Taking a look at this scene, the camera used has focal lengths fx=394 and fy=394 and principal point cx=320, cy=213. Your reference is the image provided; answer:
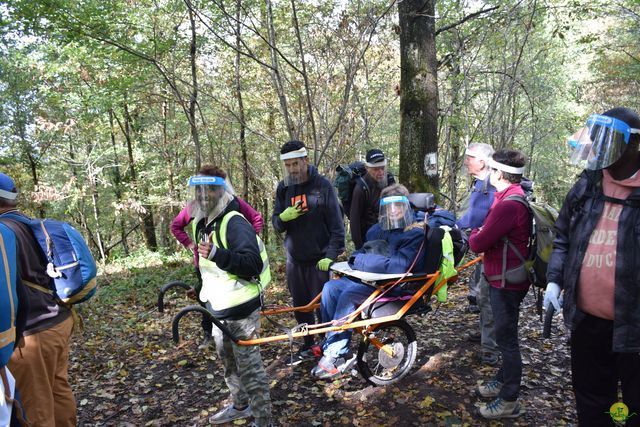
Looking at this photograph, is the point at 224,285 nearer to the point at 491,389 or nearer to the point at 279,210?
the point at 279,210

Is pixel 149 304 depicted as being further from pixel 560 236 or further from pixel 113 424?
pixel 560 236

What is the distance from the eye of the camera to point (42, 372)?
267 cm

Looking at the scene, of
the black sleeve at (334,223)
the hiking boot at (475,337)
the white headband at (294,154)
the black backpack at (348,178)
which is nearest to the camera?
the white headband at (294,154)

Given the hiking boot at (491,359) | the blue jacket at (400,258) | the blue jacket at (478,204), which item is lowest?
the hiking boot at (491,359)

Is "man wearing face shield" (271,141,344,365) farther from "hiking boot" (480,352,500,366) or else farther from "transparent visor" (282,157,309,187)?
"hiking boot" (480,352,500,366)

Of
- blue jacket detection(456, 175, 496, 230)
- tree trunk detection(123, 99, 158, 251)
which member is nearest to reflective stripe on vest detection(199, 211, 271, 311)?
blue jacket detection(456, 175, 496, 230)

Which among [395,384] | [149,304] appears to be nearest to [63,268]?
[395,384]

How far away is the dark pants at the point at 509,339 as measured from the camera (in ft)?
10.7

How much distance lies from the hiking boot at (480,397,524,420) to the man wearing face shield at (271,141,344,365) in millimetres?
1719

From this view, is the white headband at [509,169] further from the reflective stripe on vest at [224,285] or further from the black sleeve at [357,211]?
the reflective stripe on vest at [224,285]

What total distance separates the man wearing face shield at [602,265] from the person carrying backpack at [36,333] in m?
3.38

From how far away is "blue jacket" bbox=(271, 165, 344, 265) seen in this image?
167 inches

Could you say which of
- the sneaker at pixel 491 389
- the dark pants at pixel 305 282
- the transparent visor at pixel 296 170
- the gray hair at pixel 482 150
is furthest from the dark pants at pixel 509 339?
the transparent visor at pixel 296 170

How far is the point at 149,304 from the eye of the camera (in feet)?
24.1
